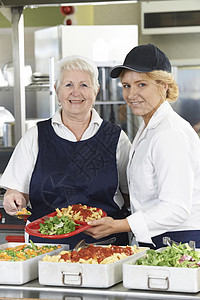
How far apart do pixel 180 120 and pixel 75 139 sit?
0.60 meters

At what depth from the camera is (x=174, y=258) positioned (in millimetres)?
1738

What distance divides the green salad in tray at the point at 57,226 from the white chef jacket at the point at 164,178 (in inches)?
8.8

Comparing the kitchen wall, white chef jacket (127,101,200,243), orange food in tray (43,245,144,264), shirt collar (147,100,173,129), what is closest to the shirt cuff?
white chef jacket (127,101,200,243)

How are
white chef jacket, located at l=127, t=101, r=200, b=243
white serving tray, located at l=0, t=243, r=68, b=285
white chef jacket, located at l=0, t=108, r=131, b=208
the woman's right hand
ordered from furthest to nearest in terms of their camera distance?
1. white chef jacket, located at l=0, t=108, r=131, b=208
2. the woman's right hand
3. white chef jacket, located at l=127, t=101, r=200, b=243
4. white serving tray, located at l=0, t=243, r=68, b=285

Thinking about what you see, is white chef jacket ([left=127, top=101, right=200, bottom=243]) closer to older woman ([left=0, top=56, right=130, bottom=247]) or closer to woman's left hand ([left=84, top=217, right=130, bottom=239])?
woman's left hand ([left=84, top=217, right=130, bottom=239])

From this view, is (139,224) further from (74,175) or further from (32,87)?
(32,87)

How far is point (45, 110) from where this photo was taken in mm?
6129

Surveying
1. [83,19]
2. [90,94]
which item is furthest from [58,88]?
[83,19]

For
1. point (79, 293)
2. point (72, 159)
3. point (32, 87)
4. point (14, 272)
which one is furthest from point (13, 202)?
point (32, 87)

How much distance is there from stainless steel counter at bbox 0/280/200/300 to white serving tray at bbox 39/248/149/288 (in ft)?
0.06

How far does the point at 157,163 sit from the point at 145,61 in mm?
426

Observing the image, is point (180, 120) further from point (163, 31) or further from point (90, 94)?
point (163, 31)

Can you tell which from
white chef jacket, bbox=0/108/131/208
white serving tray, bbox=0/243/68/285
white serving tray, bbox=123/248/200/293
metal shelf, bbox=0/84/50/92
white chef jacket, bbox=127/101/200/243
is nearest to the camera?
white serving tray, bbox=123/248/200/293

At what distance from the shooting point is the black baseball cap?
2.19 metres
